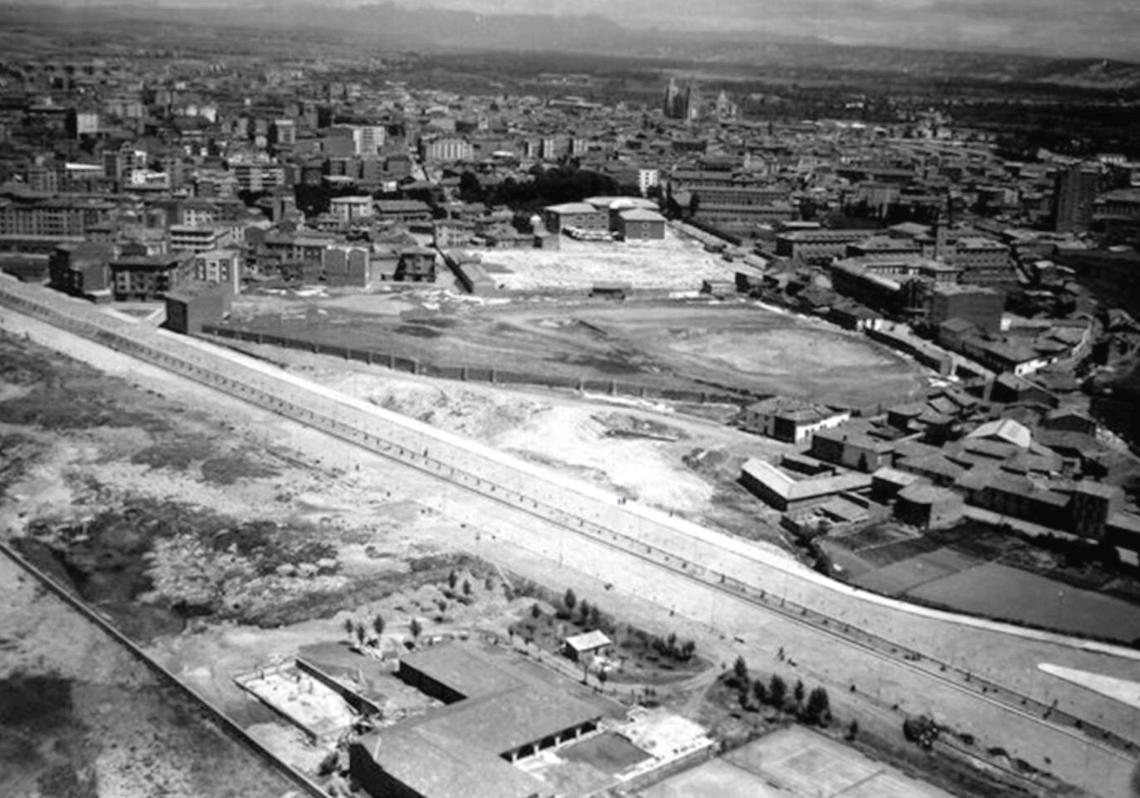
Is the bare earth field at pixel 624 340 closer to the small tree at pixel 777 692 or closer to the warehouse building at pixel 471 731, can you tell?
the small tree at pixel 777 692

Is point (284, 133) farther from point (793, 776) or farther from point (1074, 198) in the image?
point (793, 776)

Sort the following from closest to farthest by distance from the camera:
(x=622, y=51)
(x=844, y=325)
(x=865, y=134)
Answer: (x=844, y=325), (x=865, y=134), (x=622, y=51)

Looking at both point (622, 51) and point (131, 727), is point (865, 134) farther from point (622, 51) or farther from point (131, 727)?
point (622, 51)

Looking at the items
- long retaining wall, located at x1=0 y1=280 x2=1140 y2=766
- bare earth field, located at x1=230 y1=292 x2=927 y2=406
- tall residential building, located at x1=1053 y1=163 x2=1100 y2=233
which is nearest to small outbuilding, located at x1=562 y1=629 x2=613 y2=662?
long retaining wall, located at x1=0 y1=280 x2=1140 y2=766

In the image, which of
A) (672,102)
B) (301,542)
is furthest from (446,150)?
(301,542)

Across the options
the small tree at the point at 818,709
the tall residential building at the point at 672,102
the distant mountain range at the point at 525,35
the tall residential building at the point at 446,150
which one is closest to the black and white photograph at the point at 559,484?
the small tree at the point at 818,709

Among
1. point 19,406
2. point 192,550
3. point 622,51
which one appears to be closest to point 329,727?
point 192,550

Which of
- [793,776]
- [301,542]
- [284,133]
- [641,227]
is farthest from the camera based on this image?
[284,133]
